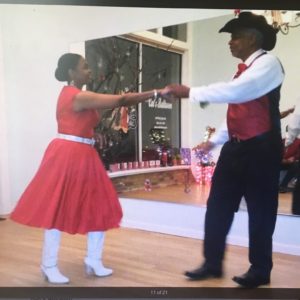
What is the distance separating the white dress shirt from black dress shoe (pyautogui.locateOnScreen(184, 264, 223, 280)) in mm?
648

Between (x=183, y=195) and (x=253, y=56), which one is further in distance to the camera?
(x=183, y=195)

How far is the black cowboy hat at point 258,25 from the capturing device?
1418mm

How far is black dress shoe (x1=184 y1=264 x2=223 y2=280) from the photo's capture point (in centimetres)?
148

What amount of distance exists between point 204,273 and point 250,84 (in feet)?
2.42

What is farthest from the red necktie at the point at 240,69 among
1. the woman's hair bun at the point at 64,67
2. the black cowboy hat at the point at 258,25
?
the woman's hair bun at the point at 64,67

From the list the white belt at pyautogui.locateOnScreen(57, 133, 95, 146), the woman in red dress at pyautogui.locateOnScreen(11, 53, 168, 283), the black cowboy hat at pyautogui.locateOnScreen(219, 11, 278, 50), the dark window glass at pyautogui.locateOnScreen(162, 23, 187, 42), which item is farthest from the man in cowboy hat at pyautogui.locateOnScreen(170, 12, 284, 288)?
the white belt at pyautogui.locateOnScreen(57, 133, 95, 146)

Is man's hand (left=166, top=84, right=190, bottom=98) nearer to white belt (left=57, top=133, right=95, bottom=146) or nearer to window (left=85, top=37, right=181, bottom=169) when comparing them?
window (left=85, top=37, right=181, bottom=169)

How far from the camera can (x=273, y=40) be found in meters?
1.42

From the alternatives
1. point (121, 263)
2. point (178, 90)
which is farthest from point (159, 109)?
point (121, 263)

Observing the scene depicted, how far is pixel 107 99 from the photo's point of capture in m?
1.45

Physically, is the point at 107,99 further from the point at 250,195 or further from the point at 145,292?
the point at 145,292

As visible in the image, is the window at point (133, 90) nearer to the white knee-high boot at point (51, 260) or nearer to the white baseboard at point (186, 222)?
the white baseboard at point (186, 222)

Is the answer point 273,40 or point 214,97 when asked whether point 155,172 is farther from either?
point 273,40

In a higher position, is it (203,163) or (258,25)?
(258,25)
